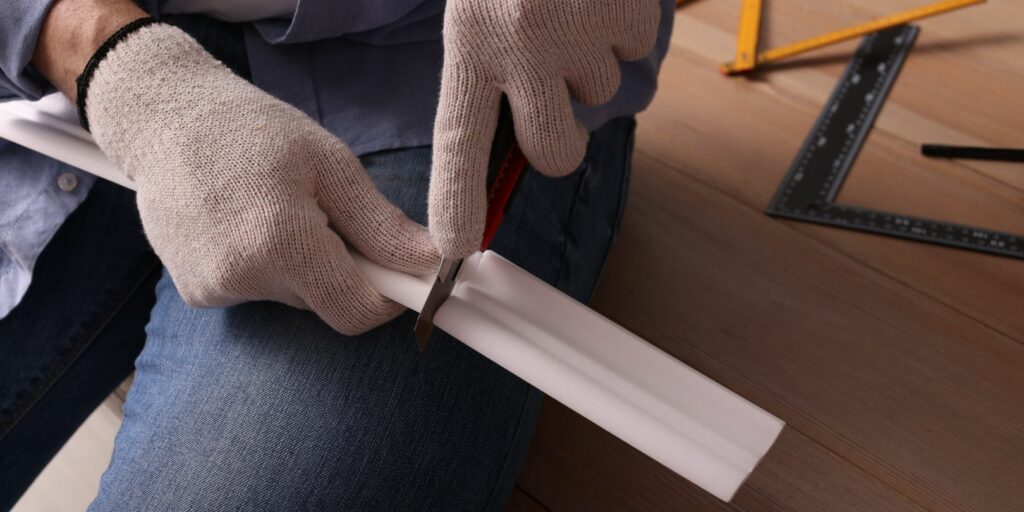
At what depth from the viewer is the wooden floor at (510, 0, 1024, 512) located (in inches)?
30.5

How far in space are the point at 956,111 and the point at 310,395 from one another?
98cm

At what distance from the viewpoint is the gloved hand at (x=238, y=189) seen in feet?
1.67

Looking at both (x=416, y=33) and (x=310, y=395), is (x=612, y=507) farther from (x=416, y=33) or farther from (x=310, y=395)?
(x=416, y=33)

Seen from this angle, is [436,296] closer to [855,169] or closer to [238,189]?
[238,189]

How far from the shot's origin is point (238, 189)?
1.69 feet

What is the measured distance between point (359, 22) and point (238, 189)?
0.59 feet

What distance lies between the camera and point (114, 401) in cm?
97

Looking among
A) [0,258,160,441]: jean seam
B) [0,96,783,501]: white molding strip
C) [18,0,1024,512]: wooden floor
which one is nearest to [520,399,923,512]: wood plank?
[18,0,1024,512]: wooden floor

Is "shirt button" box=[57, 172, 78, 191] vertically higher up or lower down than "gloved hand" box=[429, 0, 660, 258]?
lower down

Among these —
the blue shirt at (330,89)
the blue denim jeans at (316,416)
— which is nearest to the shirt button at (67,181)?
the blue shirt at (330,89)

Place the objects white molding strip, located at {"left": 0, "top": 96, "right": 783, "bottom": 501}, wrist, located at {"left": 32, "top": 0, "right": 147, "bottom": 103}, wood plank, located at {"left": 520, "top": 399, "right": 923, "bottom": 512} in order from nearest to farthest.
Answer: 1. white molding strip, located at {"left": 0, "top": 96, "right": 783, "bottom": 501}
2. wrist, located at {"left": 32, "top": 0, "right": 147, "bottom": 103}
3. wood plank, located at {"left": 520, "top": 399, "right": 923, "bottom": 512}

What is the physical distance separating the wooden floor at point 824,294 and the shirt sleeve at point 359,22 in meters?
0.42

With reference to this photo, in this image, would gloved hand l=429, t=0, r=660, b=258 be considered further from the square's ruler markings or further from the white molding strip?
the square's ruler markings

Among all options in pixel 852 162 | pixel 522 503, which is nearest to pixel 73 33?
pixel 522 503
